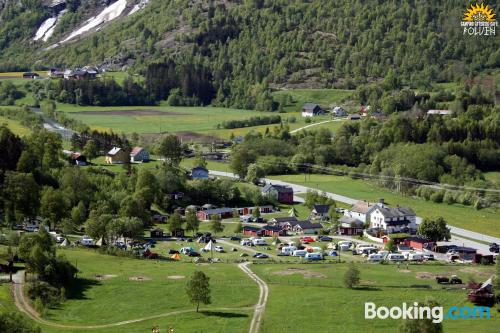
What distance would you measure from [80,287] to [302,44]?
117 m

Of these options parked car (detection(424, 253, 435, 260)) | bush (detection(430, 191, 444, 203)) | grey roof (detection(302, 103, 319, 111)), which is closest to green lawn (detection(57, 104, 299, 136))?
grey roof (detection(302, 103, 319, 111))

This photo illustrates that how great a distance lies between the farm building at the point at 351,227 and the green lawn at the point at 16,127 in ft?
138

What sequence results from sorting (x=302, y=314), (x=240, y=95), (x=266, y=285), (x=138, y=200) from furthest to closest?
(x=240, y=95), (x=138, y=200), (x=266, y=285), (x=302, y=314)

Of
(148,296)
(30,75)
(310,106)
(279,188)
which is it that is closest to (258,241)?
(148,296)

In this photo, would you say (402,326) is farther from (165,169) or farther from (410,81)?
(410,81)

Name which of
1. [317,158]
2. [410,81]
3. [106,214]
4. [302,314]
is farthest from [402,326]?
[410,81]

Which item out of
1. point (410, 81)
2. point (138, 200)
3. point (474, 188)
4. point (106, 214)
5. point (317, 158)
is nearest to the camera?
point (106, 214)

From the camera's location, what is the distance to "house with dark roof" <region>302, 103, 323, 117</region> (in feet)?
446

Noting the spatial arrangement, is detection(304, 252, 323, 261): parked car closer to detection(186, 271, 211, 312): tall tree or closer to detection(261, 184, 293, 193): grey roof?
detection(186, 271, 211, 312): tall tree

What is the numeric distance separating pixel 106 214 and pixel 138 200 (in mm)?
4993

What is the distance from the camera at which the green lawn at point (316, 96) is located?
474 ft

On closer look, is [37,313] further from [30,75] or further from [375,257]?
[30,75]

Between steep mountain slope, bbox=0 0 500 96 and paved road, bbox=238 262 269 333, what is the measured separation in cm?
9317

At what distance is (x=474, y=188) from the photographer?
88.2 meters
